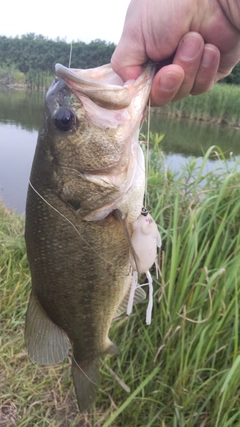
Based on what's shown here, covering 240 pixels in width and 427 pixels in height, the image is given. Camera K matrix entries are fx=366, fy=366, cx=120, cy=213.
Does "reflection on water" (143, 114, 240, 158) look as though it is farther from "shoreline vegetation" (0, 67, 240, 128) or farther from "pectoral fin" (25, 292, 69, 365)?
"pectoral fin" (25, 292, 69, 365)

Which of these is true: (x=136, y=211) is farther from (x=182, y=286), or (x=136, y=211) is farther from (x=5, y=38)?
(x=5, y=38)

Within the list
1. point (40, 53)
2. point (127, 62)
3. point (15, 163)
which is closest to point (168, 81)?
point (127, 62)

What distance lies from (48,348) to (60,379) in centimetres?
99

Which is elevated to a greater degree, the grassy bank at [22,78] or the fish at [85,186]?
the fish at [85,186]

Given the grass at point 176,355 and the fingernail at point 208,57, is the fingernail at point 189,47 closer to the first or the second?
the fingernail at point 208,57

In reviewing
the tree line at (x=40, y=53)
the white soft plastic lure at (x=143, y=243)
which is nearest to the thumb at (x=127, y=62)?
the white soft plastic lure at (x=143, y=243)

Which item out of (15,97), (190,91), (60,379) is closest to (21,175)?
(60,379)

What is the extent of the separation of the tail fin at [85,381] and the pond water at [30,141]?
5952mm

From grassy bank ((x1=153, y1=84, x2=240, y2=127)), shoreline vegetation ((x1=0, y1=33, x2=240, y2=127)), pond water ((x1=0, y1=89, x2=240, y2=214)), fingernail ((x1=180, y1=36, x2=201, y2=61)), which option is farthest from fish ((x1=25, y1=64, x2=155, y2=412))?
grassy bank ((x1=153, y1=84, x2=240, y2=127))

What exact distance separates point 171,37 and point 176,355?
1666mm

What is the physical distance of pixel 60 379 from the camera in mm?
2377

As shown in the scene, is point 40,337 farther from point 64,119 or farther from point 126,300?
point 64,119

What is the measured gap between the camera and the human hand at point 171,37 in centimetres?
135

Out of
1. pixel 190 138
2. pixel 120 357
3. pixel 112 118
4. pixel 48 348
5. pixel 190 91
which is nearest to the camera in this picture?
pixel 112 118
